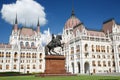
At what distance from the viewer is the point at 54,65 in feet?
102

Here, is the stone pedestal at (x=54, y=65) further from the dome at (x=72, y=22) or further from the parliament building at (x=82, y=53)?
the dome at (x=72, y=22)

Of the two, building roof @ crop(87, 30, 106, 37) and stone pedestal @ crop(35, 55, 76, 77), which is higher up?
building roof @ crop(87, 30, 106, 37)

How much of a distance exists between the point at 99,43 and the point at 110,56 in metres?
8.71

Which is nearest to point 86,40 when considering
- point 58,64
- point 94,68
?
point 94,68

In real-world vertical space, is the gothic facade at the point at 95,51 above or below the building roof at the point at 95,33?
below

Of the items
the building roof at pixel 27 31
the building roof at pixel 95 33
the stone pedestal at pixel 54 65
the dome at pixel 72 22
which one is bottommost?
the stone pedestal at pixel 54 65

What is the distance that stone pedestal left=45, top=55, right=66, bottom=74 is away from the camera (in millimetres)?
30991

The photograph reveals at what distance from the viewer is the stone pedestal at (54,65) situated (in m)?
31.0

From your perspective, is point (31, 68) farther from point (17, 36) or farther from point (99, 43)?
point (99, 43)

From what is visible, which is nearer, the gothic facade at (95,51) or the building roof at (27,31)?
the gothic facade at (95,51)

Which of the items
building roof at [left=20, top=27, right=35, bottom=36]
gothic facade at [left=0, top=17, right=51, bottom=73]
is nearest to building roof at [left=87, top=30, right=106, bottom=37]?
gothic facade at [left=0, top=17, right=51, bottom=73]

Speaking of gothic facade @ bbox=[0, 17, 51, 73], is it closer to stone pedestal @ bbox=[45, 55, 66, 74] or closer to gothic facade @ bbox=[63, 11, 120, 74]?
gothic facade @ bbox=[63, 11, 120, 74]

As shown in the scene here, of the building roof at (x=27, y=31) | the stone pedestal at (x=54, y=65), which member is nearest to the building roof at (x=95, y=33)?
the building roof at (x=27, y=31)

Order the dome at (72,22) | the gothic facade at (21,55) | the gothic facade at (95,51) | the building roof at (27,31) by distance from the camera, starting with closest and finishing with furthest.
Result: the gothic facade at (95,51), the gothic facade at (21,55), the building roof at (27,31), the dome at (72,22)
